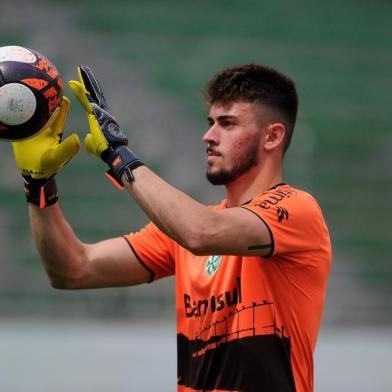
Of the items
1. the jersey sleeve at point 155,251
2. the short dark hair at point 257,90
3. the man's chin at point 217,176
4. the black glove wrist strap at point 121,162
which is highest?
the short dark hair at point 257,90

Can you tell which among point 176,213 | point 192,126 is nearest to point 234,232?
point 176,213

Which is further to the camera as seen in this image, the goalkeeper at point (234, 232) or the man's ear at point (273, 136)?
the man's ear at point (273, 136)

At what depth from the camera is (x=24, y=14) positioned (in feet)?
25.4

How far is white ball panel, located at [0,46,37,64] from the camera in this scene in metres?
3.88

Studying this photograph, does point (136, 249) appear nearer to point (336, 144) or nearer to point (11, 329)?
point (11, 329)

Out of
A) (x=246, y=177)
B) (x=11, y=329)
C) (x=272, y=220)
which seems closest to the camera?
(x=272, y=220)

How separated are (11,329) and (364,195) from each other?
2682mm

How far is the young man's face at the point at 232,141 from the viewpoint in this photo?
399 cm

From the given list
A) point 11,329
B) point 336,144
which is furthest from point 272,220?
point 336,144

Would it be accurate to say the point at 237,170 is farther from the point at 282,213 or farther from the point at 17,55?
the point at 17,55

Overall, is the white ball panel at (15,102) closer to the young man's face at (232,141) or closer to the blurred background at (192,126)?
the young man's face at (232,141)

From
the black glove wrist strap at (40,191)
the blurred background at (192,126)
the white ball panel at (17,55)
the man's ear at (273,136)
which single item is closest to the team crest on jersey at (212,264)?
the man's ear at (273,136)

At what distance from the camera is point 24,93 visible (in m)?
3.82

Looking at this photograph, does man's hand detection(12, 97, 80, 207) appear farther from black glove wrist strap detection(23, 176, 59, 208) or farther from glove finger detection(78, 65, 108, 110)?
glove finger detection(78, 65, 108, 110)
